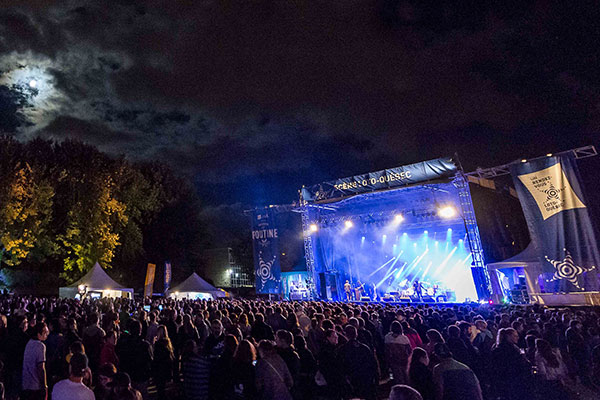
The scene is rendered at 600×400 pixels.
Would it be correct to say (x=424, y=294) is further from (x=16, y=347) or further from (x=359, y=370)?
(x=16, y=347)

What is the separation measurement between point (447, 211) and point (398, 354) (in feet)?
55.2

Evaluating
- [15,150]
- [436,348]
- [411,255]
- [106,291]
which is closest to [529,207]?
[411,255]

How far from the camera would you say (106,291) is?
2017cm

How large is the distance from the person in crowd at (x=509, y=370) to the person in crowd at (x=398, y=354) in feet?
3.90

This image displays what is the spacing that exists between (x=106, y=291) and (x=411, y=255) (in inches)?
797

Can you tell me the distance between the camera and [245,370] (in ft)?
13.5

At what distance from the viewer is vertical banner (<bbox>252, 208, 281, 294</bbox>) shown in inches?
870

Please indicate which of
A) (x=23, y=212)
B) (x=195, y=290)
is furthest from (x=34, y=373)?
(x=23, y=212)

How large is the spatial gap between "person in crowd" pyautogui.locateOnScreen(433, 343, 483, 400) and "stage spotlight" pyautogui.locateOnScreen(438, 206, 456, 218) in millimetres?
18106

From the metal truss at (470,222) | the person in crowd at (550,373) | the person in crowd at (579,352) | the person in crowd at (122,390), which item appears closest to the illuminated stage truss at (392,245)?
the metal truss at (470,222)

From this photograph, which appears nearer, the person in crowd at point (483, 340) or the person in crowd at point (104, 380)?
the person in crowd at point (104, 380)

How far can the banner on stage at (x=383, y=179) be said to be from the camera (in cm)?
1780

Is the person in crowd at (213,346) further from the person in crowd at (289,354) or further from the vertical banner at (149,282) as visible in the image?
the vertical banner at (149,282)

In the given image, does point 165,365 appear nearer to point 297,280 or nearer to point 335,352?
point 335,352
